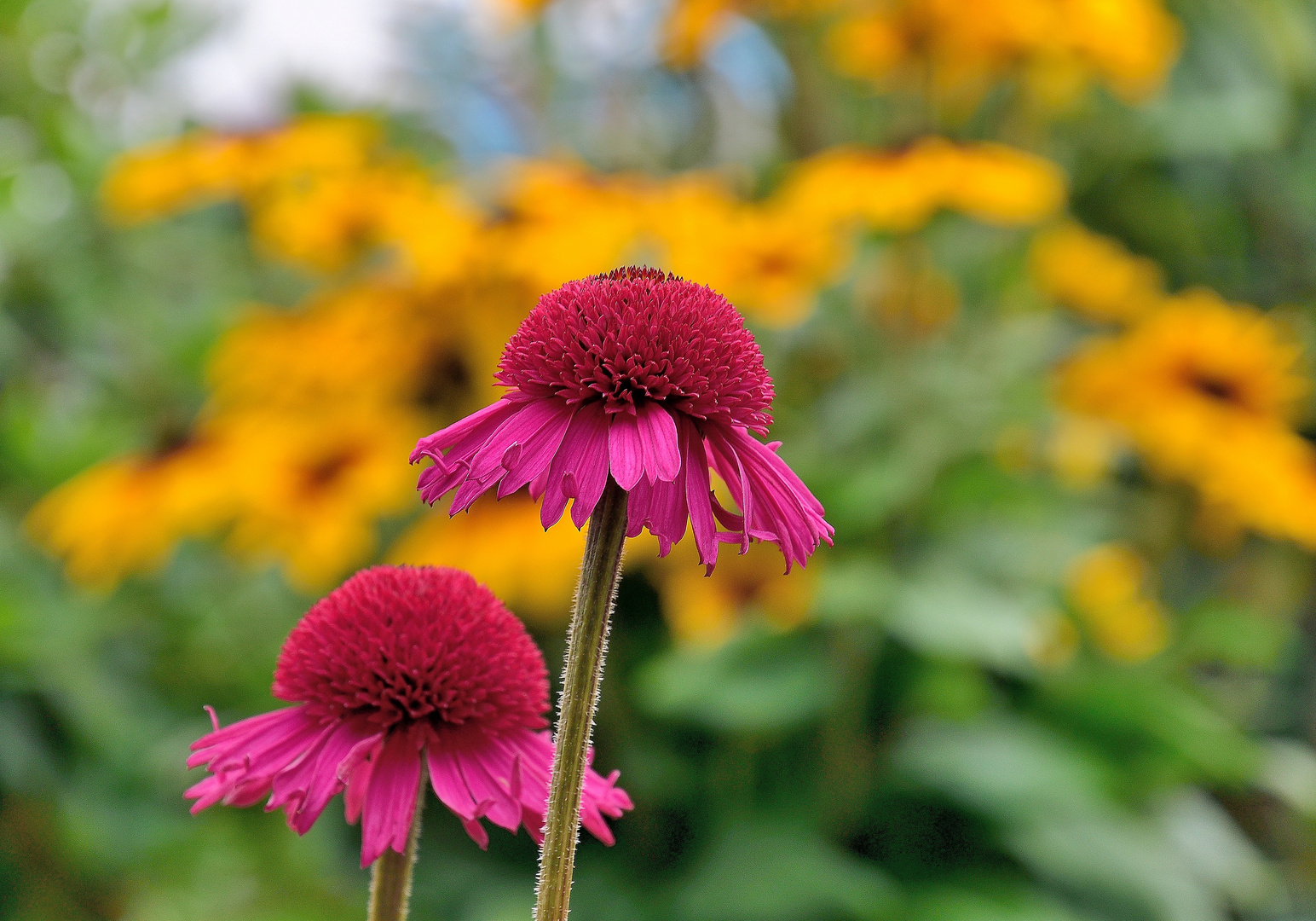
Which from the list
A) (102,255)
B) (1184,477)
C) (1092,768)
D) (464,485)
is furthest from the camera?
(102,255)

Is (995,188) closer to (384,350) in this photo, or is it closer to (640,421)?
(384,350)

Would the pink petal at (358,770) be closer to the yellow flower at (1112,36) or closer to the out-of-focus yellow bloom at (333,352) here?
the out-of-focus yellow bloom at (333,352)

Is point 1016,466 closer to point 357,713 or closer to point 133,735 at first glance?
point 133,735

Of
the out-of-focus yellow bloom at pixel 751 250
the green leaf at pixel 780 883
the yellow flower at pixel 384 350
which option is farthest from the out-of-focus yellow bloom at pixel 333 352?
the green leaf at pixel 780 883

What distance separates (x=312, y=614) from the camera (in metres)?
0.20

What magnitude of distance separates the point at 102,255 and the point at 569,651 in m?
1.37

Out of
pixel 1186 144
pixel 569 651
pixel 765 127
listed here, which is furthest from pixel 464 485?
pixel 1186 144

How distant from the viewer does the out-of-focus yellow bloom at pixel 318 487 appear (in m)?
0.90

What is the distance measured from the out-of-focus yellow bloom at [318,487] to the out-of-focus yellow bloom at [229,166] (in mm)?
211

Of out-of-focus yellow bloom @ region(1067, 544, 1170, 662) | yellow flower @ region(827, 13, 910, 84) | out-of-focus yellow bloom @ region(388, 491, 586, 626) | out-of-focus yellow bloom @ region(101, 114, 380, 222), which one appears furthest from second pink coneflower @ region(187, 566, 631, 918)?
out-of-focus yellow bloom @ region(1067, 544, 1170, 662)

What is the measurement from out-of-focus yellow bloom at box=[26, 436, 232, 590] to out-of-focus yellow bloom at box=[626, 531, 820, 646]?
0.33 metres

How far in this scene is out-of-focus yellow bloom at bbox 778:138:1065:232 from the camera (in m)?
0.94

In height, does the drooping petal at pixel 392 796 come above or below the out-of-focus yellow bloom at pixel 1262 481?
below

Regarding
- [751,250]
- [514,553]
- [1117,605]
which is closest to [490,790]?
[514,553]
